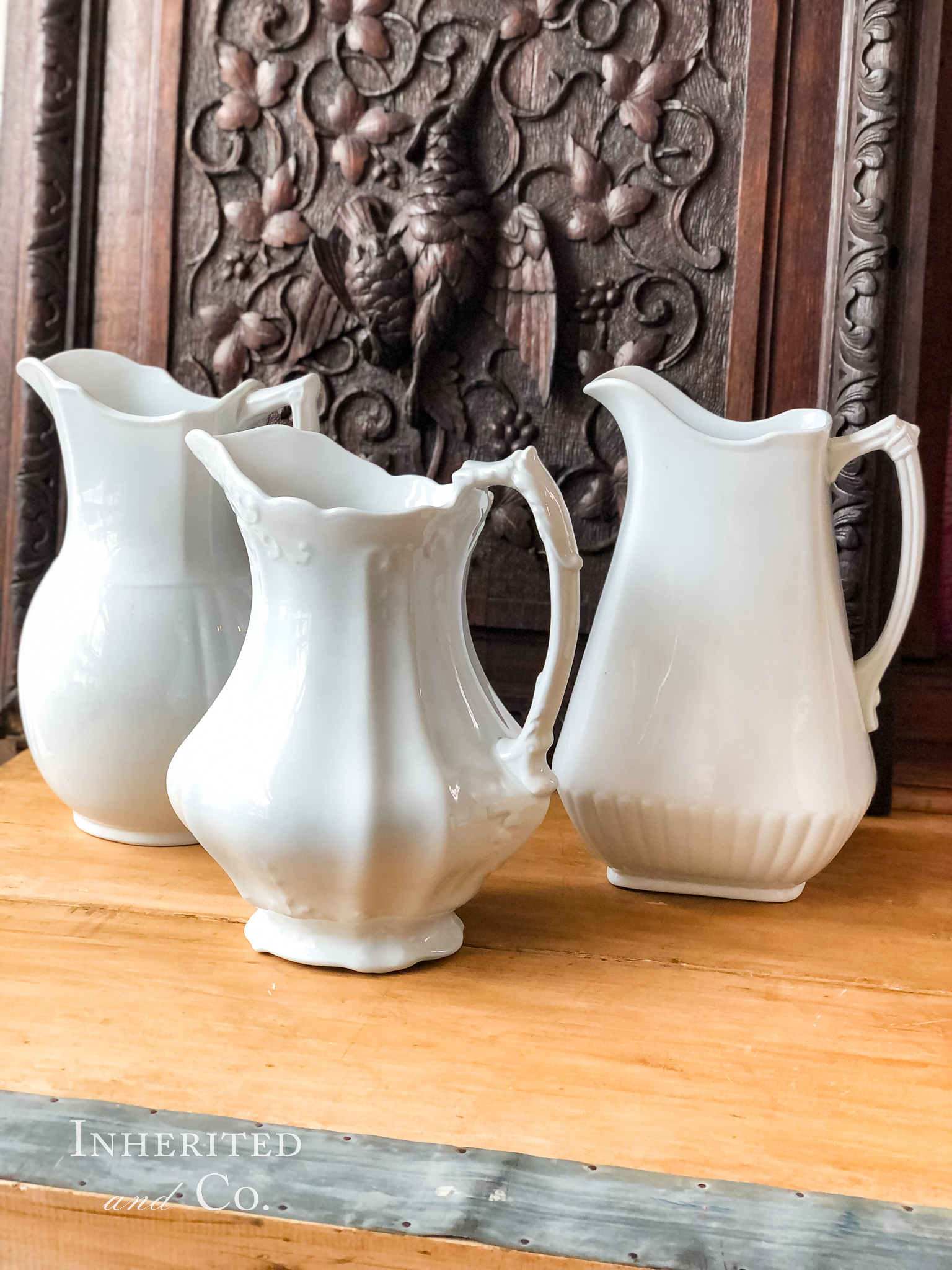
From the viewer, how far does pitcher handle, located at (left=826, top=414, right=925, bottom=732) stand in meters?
0.62

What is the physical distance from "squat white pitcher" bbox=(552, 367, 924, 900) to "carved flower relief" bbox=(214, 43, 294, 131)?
38 centimetres

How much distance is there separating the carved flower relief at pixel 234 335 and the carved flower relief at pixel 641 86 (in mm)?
287

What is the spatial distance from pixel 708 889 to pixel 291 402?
0.37 meters

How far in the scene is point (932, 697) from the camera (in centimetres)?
85

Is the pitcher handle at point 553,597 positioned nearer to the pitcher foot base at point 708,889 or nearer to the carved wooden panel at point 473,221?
the pitcher foot base at point 708,889

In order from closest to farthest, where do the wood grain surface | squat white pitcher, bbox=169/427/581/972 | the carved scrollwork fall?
the wood grain surface < squat white pitcher, bbox=169/427/581/972 < the carved scrollwork

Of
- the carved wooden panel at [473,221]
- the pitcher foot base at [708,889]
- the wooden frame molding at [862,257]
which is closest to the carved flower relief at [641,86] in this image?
the carved wooden panel at [473,221]

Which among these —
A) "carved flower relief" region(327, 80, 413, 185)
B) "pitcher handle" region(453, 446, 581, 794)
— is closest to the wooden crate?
"pitcher handle" region(453, 446, 581, 794)

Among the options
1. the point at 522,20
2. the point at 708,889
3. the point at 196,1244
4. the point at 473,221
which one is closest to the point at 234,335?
the point at 473,221

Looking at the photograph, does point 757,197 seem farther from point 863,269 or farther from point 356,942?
point 356,942

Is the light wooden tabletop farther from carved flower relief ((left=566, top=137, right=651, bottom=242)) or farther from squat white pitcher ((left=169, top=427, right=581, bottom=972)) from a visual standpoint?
carved flower relief ((left=566, top=137, right=651, bottom=242))

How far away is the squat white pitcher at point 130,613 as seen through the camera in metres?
0.64

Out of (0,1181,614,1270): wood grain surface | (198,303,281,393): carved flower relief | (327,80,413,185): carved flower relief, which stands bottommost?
(0,1181,614,1270): wood grain surface

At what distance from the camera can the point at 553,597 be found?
0.51 metres
